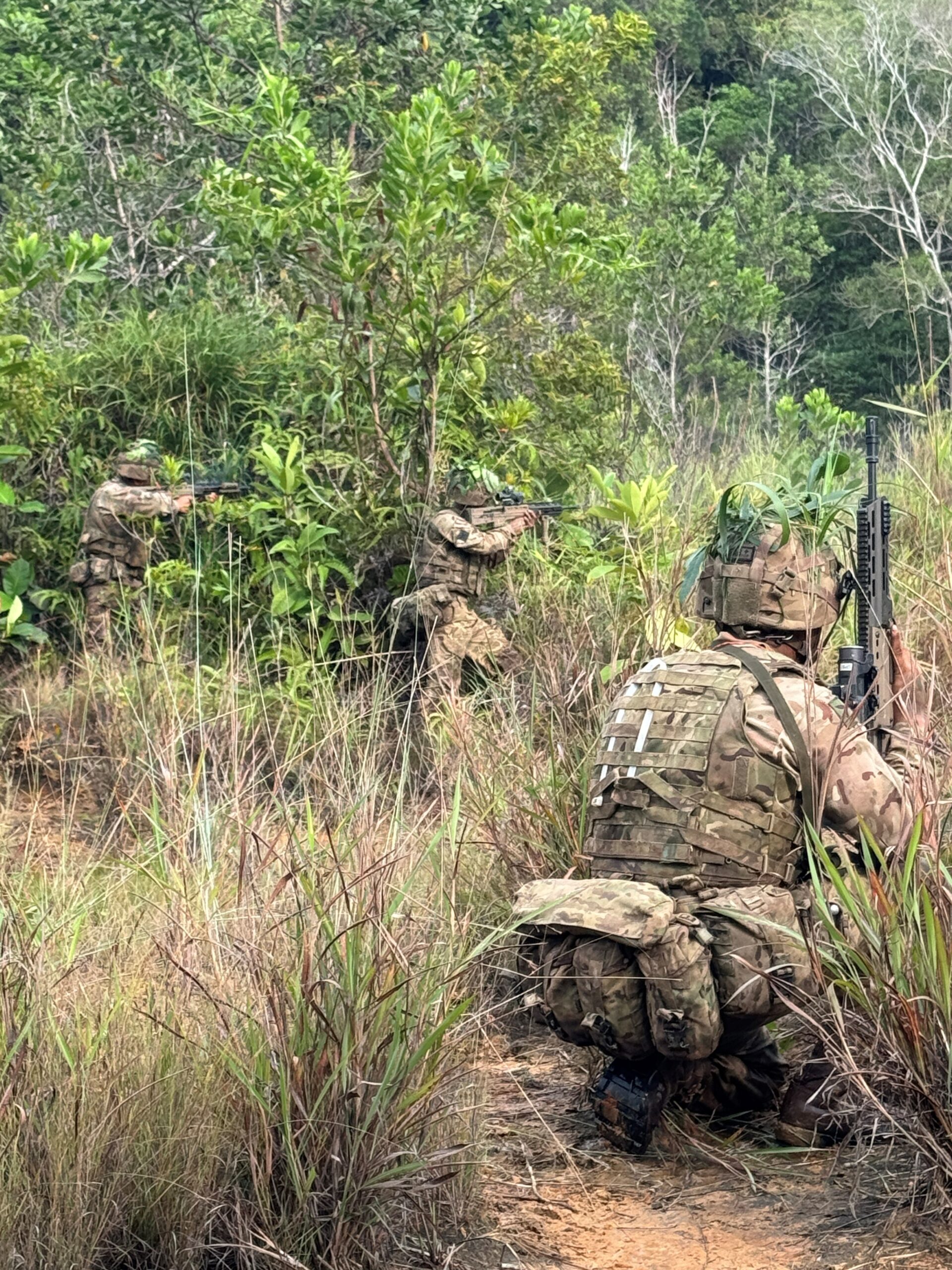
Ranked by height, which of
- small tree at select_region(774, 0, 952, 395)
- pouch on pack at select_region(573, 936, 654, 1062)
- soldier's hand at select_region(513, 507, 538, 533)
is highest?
small tree at select_region(774, 0, 952, 395)

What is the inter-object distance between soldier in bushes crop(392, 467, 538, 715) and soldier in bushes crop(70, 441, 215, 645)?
133cm

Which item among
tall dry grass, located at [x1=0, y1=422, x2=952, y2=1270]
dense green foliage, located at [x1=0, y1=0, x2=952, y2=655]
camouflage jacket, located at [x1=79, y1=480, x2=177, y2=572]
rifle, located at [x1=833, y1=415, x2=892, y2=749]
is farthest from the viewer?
camouflage jacket, located at [x1=79, y1=480, x2=177, y2=572]

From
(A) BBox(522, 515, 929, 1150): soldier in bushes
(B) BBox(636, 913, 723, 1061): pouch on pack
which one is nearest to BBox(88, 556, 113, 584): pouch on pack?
(A) BBox(522, 515, 929, 1150): soldier in bushes

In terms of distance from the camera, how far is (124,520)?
7660 millimetres

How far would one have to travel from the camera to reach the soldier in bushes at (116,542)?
7590 mm

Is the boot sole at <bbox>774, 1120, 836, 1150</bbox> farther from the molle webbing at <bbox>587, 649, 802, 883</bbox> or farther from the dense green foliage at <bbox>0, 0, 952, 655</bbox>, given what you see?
the dense green foliage at <bbox>0, 0, 952, 655</bbox>

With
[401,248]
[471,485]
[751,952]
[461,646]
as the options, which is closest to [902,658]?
[751,952]

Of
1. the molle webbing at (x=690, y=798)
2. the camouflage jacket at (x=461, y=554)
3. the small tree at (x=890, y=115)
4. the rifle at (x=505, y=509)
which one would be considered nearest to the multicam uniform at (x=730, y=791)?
the molle webbing at (x=690, y=798)

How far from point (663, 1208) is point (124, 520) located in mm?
5185

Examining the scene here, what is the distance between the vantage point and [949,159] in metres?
19.4

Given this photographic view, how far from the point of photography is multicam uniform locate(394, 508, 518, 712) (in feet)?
21.9

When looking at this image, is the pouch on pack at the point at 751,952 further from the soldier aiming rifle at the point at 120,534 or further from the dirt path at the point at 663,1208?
the soldier aiming rifle at the point at 120,534

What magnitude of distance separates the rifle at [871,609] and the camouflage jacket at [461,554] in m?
3.12

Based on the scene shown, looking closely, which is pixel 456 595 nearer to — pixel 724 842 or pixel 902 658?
pixel 902 658
